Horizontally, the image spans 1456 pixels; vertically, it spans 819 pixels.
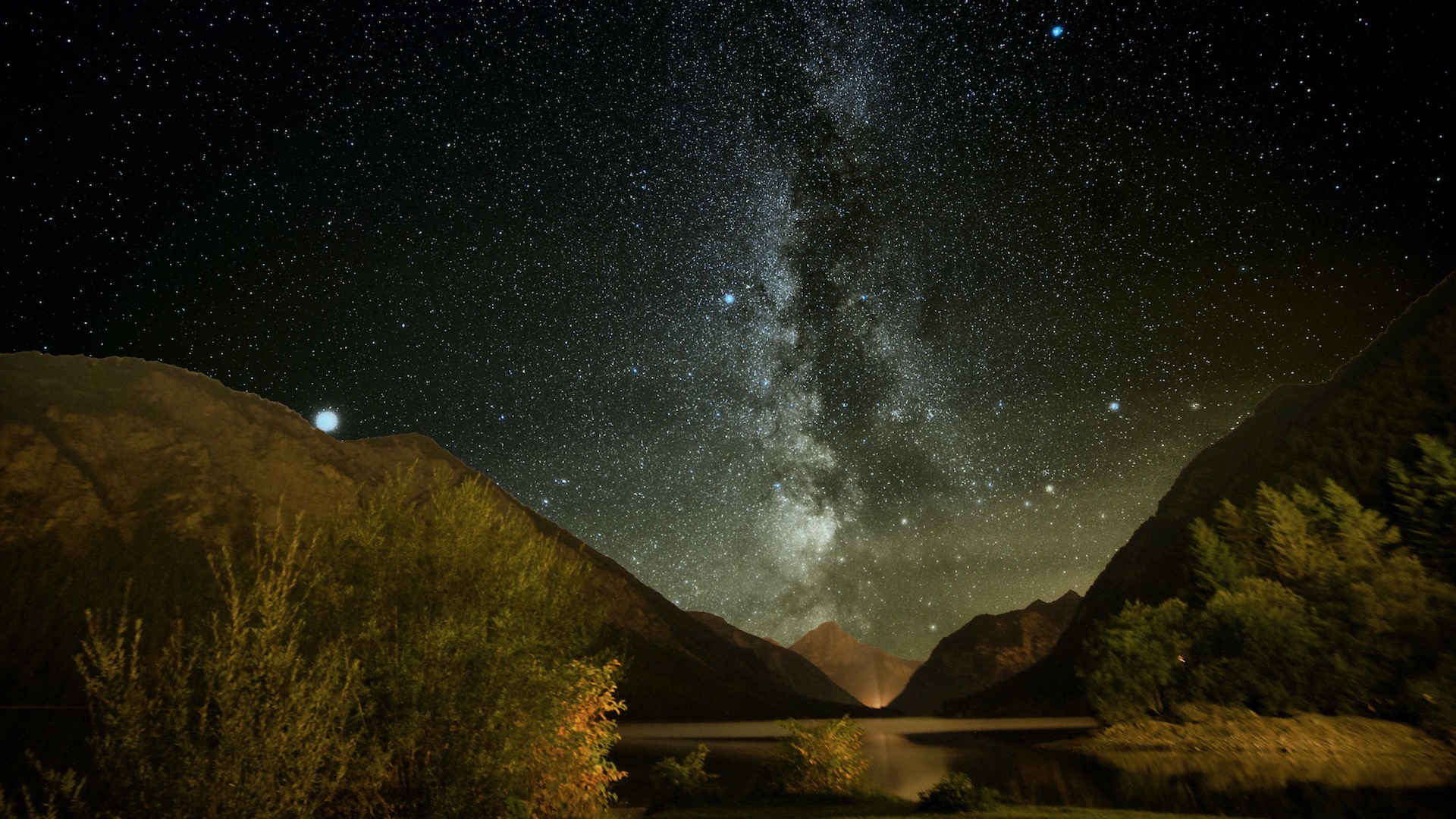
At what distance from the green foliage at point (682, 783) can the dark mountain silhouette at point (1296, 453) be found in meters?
46.6

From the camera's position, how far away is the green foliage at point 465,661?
12.2m

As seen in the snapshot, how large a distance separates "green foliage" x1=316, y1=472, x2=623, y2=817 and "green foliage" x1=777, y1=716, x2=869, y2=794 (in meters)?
7.71

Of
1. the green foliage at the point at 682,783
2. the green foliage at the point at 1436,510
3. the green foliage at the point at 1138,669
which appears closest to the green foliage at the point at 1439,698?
the green foliage at the point at 1436,510

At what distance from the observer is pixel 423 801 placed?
12.2m

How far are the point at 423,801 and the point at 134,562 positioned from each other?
17320 cm

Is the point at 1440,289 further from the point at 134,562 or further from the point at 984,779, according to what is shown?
the point at 134,562

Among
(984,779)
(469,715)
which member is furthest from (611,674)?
(984,779)

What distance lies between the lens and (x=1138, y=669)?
48.4 meters

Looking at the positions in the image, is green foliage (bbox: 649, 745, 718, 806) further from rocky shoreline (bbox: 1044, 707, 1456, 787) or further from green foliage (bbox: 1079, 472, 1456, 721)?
green foliage (bbox: 1079, 472, 1456, 721)

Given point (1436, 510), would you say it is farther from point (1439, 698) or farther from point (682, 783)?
point (682, 783)

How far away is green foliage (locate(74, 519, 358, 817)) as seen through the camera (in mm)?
7738

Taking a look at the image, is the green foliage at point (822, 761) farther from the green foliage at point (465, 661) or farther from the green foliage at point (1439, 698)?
the green foliage at point (1439, 698)

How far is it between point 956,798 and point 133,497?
646ft

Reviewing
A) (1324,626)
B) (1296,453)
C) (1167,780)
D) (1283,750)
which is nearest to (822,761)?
(1167,780)
